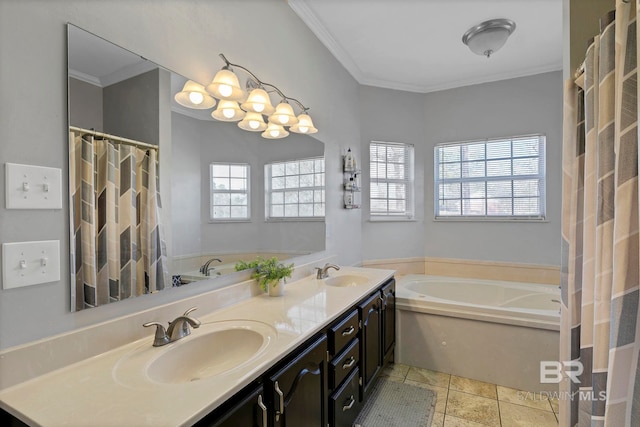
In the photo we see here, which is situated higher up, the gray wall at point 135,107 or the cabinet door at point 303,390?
the gray wall at point 135,107

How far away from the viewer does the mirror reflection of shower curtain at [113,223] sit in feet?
3.33

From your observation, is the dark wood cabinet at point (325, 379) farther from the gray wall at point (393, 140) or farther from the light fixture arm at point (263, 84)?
the light fixture arm at point (263, 84)

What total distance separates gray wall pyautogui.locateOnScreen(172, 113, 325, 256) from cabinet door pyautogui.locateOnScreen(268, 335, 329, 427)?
0.74 meters

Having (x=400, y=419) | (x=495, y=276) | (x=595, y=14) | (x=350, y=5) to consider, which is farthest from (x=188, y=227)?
(x=495, y=276)

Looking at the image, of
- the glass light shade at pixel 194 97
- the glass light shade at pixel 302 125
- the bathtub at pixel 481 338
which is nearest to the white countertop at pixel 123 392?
the glass light shade at pixel 194 97

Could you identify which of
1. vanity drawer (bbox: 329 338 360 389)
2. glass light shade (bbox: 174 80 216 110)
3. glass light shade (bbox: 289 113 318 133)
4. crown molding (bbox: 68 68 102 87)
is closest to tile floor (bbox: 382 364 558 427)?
vanity drawer (bbox: 329 338 360 389)

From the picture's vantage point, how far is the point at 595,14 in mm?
1148

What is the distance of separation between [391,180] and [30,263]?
11.0ft

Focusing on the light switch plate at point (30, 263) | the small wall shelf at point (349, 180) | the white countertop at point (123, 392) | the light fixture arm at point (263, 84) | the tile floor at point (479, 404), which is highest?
the light fixture arm at point (263, 84)

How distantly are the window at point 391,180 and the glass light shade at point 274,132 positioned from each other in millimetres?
1687

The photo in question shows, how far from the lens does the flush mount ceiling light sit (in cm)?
252

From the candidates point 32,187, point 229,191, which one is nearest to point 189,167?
point 229,191

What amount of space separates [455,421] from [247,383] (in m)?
1.67

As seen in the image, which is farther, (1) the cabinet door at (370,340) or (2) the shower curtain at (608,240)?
(1) the cabinet door at (370,340)
